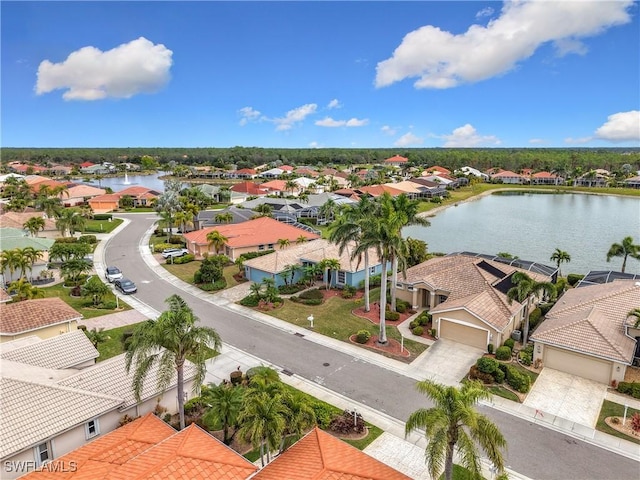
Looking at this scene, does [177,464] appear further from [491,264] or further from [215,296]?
[491,264]

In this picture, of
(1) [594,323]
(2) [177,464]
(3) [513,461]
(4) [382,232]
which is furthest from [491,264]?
(2) [177,464]

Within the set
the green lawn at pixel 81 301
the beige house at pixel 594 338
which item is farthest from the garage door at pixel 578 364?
the green lawn at pixel 81 301

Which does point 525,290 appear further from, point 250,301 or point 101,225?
point 101,225

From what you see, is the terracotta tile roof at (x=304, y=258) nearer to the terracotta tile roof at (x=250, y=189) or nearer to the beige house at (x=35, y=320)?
the beige house at (x=35, y=320)

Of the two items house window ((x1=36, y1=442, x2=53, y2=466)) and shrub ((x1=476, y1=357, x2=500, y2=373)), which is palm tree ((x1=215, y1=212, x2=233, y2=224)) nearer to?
shrub ((x1=476, y1=357, x2=500, y2=373))

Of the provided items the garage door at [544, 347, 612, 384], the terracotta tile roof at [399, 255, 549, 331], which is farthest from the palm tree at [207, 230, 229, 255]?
the garage door at [544, 347, 612, 384]

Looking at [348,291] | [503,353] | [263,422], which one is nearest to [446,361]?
[503,353]
